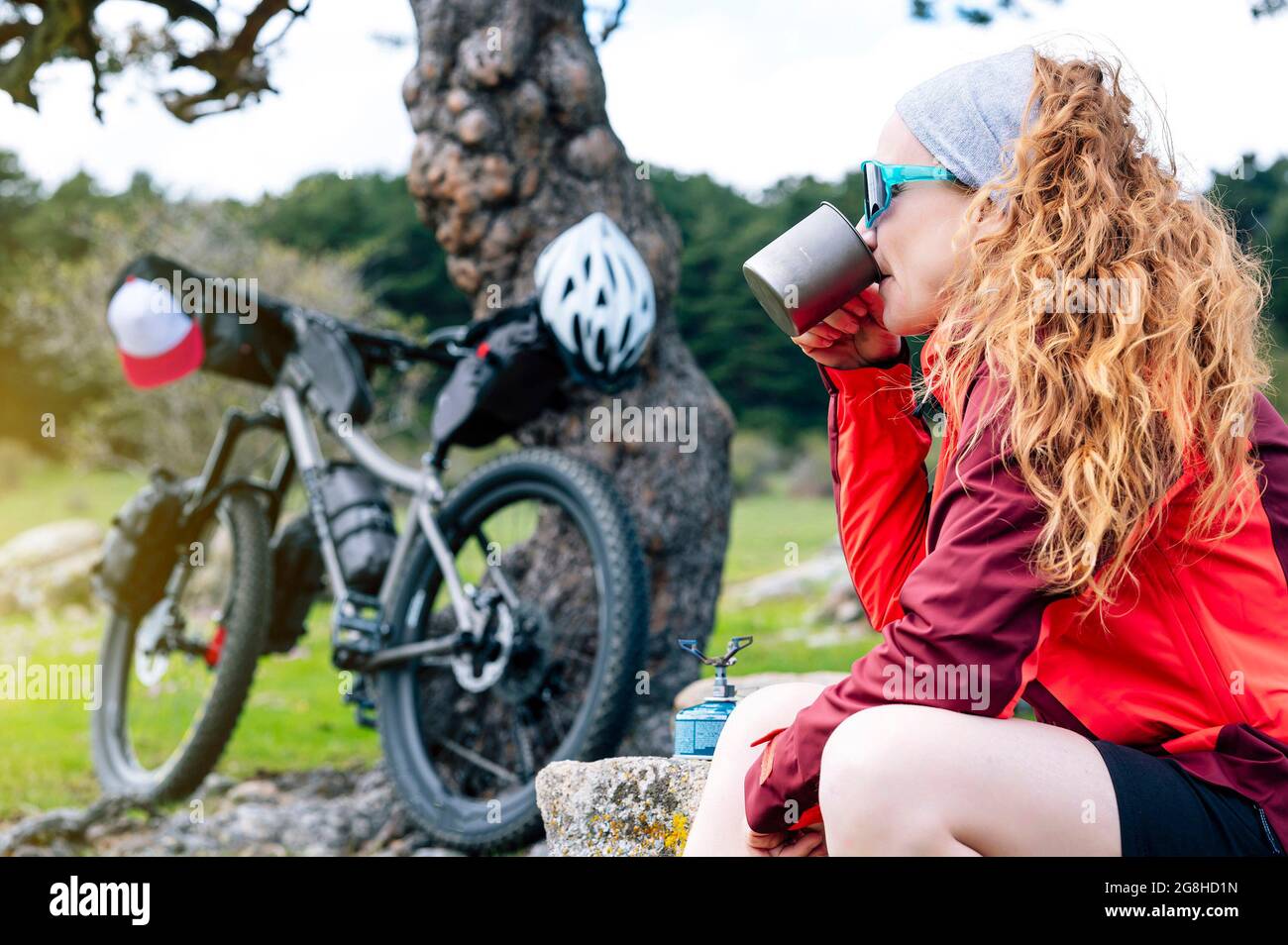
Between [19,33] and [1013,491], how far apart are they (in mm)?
3820

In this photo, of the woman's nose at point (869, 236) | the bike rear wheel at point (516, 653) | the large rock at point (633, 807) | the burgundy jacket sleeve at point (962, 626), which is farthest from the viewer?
the bike rear wheel at point (516, 653)

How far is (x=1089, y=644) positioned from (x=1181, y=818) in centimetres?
20

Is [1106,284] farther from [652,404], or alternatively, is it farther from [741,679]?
[652,404]

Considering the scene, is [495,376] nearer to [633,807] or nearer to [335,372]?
[335,372]

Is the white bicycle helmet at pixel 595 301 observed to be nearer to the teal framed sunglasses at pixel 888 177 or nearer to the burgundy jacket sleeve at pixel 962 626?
the teal framed sunglasses at pixel 888 177

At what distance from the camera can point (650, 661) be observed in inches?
143

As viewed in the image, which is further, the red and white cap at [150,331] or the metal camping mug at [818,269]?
the red and white cap at [150,331]

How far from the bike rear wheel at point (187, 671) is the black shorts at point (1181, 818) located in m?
2.78

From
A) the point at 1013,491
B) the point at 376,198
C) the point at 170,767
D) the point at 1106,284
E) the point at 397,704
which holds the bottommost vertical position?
the point at 170,767

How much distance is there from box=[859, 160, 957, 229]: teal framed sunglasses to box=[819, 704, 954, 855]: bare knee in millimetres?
648

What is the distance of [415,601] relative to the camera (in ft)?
10.5

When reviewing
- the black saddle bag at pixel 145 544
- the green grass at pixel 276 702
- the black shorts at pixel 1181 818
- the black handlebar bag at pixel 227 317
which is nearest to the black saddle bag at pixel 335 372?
the black handlebar bag at pixel 227 317

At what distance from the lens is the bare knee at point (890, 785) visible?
1.30 metres
